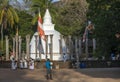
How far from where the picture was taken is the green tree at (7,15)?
78.4 m

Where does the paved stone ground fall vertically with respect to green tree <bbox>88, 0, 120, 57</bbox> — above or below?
below

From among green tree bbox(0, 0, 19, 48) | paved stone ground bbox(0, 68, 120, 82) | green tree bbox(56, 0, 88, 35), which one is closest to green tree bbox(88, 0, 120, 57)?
paved stone ground bbox(0, 68, 120, 82)

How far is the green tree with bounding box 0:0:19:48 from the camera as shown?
3088 inches

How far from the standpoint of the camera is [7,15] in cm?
7944

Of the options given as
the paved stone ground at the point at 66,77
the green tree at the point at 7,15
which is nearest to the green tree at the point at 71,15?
the green tree at the point at 7,15

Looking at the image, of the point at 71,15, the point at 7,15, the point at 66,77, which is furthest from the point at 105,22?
the point at 7,15

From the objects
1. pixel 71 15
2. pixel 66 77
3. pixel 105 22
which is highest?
pixel 71 15

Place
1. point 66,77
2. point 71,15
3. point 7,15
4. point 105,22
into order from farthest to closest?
point 71,15
point 7,15
point 66,77
point 105,22

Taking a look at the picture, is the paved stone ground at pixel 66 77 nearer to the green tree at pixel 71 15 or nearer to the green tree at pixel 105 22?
the green tree at pixel 105 22

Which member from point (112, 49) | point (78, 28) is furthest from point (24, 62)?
point (78, 28)

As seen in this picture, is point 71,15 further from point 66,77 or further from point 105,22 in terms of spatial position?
point 105,22

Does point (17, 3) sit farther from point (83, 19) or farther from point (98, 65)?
point (98, 65)

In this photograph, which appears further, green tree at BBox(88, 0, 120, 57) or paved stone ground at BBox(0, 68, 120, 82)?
green tree at BBox(88, 0, 120, 57)

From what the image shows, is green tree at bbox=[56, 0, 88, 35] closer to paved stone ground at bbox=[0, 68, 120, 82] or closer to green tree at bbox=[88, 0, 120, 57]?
paved stone ground at bbox=[0, 68, 120, 82]
